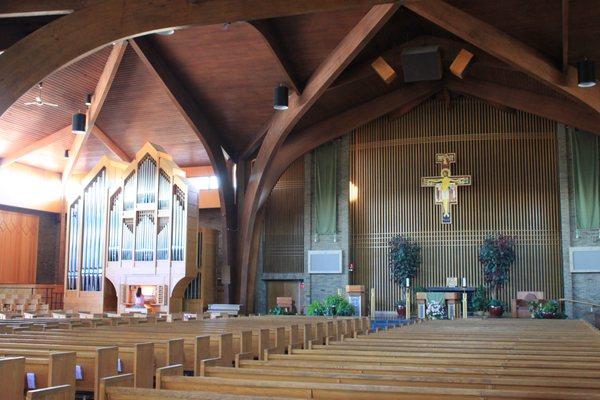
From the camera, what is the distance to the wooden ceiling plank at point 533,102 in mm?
14898

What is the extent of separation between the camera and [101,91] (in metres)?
14.1

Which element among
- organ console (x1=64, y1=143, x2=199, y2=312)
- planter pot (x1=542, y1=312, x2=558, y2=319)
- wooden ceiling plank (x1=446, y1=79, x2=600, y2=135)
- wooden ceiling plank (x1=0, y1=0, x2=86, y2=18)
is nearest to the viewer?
wooden ceiling plank (x1=0, y1=0, x2=86, y2=18)

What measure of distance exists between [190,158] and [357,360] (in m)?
15.2

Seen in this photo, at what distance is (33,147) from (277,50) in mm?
6786

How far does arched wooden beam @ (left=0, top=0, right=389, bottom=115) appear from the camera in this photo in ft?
16.9

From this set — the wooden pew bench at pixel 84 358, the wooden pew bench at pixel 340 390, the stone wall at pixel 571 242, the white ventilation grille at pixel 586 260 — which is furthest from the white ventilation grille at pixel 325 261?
the wooden pew bench at pixel 340 390

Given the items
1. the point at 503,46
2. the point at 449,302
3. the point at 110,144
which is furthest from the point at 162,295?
the point at 503,46

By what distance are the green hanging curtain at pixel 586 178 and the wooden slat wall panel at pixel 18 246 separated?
45.3ft

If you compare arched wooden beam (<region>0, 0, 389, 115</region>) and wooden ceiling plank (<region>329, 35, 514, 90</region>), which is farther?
wooden ceiling plank (<region>329, 35, 514, 90</region>)

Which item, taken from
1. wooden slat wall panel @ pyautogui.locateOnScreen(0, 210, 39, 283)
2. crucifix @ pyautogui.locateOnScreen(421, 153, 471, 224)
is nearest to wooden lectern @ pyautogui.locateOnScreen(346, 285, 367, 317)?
crucifix @ pyautogui.locateOnScreen(421, 153, 471, 224)

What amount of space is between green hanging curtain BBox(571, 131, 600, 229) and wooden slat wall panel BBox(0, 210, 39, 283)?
13.8 m

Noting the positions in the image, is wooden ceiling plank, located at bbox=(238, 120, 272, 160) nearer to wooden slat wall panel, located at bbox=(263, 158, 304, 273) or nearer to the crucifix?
wooden slat wall panel, located at bbox=(263, 158, 304, 273)

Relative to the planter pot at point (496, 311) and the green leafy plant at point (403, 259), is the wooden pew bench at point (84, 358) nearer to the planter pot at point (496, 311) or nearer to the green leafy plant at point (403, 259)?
the planter pot at point (496, 311)

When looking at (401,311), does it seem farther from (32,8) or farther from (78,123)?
(32,8)
